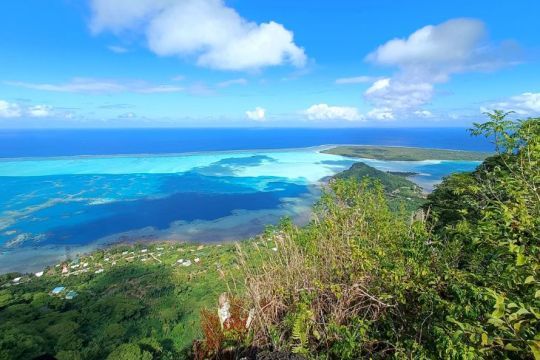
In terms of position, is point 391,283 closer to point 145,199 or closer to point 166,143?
point 145,199

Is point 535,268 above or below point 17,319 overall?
above

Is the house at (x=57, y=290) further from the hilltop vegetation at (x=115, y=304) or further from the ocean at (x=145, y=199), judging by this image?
the ocean at (x=145, y=199)

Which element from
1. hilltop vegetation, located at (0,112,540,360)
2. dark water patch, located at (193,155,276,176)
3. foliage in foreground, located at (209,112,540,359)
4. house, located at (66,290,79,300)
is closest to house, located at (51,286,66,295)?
house, located at (66,290,79,300)

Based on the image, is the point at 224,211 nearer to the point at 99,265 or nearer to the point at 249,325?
Answer: the point at 99,265

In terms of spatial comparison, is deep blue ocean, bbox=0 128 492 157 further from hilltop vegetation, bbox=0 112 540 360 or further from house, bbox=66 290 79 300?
house, bbox=66 290 79 300

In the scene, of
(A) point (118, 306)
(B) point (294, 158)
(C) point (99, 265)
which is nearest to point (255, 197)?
(C) point (99, 265)

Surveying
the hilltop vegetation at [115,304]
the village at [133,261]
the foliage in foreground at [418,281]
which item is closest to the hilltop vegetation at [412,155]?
the village at [133,261]

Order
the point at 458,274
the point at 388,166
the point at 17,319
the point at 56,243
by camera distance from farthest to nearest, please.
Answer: the point at 388,166, the point at 56,243, the point at 17,319, the point at 458,274

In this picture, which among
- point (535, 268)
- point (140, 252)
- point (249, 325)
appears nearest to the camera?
point (535, 268)
